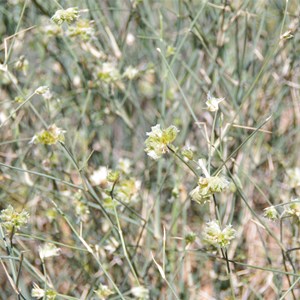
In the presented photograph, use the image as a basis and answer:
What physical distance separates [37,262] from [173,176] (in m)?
0.46

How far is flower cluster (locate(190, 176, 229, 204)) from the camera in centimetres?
103

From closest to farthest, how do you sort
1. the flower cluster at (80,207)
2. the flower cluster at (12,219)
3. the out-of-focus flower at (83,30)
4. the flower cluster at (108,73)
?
1. the flower cluster at (12,219)
2. the flower cluster at (80,207)
3. the out-of-focus flower at (83,30)
4. the flower cluster at (108,73)

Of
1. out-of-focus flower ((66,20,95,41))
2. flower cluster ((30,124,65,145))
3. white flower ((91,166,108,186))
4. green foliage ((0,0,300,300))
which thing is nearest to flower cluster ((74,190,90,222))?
green foliage ((0,0,300,300))

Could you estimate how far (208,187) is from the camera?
3.39 ft

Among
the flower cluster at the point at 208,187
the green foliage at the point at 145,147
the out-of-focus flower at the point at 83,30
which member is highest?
the out-of-focus flower at the point at 83,30

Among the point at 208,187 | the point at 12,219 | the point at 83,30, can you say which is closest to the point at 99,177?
the point at 83,30

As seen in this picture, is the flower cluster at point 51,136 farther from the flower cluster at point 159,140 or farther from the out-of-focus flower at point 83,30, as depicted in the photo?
the out-of-focus flower at point 83,30

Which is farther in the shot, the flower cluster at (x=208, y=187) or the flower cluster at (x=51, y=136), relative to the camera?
the flower cluster at (x=51, y=136)

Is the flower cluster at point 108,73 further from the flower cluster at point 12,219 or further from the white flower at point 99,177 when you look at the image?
the flower cluster at point 12,219

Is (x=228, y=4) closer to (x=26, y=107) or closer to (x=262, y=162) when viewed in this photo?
(x=262, y=162)

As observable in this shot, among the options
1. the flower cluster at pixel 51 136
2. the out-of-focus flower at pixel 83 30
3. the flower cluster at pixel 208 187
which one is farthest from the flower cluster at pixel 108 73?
the flower cluster at pixel 208 187

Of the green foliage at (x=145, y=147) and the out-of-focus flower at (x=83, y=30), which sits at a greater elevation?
the out-of-focus flower at (x=83, y=30)

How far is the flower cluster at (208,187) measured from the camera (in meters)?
1.03

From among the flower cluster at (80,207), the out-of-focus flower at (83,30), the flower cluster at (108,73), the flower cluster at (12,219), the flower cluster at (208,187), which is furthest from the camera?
the flower cluster at (108,73)
